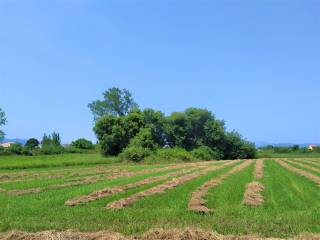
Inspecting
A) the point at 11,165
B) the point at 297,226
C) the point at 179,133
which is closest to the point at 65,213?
the point at 297,226

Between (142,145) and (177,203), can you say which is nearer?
(177,203)

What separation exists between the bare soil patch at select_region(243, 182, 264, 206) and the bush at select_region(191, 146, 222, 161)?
43.4 metres

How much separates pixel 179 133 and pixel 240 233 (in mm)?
61022

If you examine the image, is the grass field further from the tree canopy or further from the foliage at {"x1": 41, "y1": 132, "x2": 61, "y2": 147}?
the foliage at {"x1": 41, "y1": 132, "x2": 61, "y2": 147}

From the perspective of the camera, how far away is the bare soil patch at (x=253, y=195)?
13.8m

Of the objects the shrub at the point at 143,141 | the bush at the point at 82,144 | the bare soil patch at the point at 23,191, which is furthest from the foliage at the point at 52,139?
the bare soil patch at the point at 23,191

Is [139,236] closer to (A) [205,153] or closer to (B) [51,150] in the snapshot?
(A) [205,153]

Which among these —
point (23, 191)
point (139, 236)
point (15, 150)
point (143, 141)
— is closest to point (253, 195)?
point (139, 236)

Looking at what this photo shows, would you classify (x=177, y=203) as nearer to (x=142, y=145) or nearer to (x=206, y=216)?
(x=206, y=216)

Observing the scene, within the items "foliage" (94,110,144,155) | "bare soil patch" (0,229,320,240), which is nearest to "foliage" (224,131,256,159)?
"foliage" (94,110,144,155)

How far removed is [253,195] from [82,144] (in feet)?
275

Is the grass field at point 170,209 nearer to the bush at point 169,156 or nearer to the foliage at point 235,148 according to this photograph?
the bush at point 169,156

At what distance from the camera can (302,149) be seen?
104750 millimetres

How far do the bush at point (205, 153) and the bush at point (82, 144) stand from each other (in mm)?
37853
